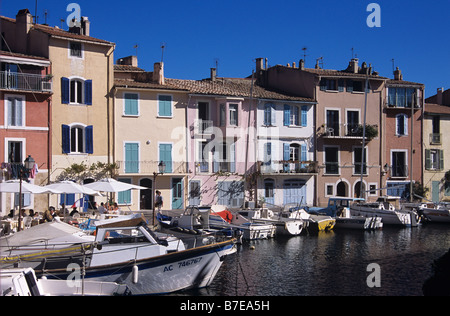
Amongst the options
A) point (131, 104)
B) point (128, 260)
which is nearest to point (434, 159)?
point (131, 104)

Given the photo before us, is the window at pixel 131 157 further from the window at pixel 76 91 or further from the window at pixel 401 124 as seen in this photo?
the window at pixel 401 124

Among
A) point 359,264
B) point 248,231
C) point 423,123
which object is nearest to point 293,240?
point 248,231

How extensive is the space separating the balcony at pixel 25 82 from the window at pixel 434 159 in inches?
1254

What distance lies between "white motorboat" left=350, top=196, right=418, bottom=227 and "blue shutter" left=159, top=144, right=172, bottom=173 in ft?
41.8

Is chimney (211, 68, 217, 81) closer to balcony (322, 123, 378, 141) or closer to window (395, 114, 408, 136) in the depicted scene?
balcony (322, 123, 378, 141)

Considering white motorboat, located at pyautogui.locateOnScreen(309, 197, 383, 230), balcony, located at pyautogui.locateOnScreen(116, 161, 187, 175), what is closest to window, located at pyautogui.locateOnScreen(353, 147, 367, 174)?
white motorboat, located at pyautogui.locateOnScreen(309, 197, 383, 230)

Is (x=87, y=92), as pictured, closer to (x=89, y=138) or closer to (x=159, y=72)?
(x=89, y=138)

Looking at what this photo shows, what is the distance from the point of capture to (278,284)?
19.6 meters

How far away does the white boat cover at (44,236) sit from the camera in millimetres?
17453

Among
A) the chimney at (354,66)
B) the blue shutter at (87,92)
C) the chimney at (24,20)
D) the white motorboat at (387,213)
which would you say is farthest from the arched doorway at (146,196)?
the chimney at (354,66)

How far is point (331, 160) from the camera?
45.9 metres

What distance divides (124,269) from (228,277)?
4994mm

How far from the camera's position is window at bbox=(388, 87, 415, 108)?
47781 millimetres

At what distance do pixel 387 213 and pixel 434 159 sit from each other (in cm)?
1440
